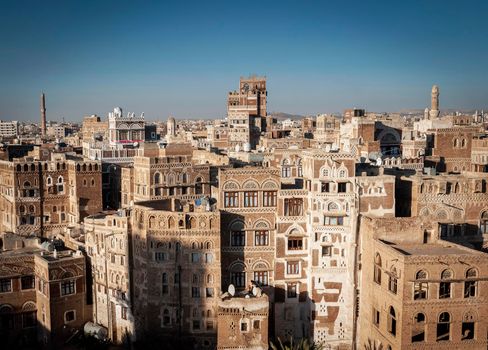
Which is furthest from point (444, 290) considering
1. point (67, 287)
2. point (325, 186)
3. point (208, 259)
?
point (67, 287)

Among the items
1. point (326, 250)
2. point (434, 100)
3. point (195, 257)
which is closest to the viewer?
point (195, 257)

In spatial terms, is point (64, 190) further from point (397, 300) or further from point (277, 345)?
point (397, 300)

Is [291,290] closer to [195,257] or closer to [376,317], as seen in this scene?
[376,317]

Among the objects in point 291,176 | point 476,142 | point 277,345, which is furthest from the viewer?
point 476,142

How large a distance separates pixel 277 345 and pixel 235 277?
24.1 feet

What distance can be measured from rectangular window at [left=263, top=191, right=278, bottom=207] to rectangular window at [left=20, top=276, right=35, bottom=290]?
25.5 meters

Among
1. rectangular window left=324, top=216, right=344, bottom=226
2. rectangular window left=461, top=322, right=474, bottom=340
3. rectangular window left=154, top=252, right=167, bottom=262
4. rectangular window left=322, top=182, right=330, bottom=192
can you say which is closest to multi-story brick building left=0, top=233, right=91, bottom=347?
rectangular window left=154, top=252, right=167, bottom=262

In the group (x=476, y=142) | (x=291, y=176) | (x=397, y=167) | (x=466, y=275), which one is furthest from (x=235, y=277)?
(x=476, y=142)

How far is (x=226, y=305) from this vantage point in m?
51.5

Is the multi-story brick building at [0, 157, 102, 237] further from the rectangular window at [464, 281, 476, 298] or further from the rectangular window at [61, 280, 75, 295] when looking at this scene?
the rectangular window at [464, 281, 476, 298]

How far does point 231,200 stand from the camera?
56406 mm

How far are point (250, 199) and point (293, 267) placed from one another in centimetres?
756

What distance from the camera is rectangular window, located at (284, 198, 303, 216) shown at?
5631 centimetres

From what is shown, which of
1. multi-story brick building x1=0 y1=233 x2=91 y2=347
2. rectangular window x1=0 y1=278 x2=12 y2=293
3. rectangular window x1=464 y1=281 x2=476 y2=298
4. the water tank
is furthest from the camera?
rectangular window x1=0 y1=278 x2=12 y2=293
